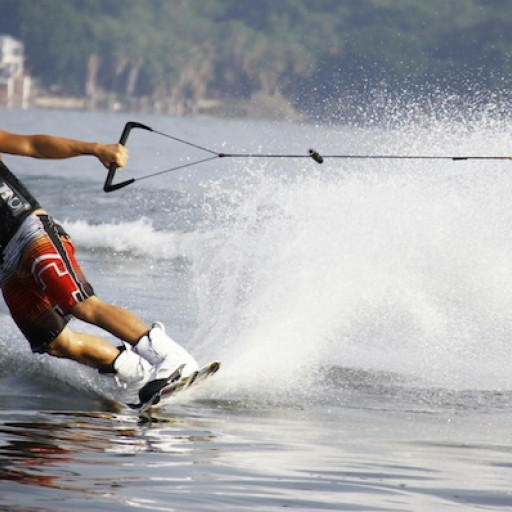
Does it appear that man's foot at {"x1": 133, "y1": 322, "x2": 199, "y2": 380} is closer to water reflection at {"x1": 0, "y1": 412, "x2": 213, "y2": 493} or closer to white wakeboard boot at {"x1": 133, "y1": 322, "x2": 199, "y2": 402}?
white wakeboard boot at {"x1": 133, "y1": 322, "x2": 199, "y2": 402}

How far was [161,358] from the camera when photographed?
24.0 ft

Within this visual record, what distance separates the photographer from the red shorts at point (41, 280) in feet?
23.5

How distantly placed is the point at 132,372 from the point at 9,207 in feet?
3.04

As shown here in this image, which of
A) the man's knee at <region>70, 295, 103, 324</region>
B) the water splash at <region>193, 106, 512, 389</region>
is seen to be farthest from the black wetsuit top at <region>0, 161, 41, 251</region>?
the water splash at <region>193, 106, 512, 389</region>

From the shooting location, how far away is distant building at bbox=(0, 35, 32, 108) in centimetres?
8688

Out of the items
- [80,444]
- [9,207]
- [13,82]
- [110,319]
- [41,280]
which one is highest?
[13,82]

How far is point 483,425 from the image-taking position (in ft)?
23.5

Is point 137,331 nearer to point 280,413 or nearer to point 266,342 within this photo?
point 280,413

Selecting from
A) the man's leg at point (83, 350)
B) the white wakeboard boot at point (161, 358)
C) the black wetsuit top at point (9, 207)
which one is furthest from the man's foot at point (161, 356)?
the black wetsuit top at point (9, 207)

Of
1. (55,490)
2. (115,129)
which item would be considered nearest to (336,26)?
(115,129)

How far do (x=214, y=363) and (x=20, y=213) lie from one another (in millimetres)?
1117

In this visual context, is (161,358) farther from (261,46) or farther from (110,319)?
(261,46)

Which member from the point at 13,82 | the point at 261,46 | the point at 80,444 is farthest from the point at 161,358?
the point at 13,82

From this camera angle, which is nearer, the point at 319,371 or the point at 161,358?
the point at 161,358
